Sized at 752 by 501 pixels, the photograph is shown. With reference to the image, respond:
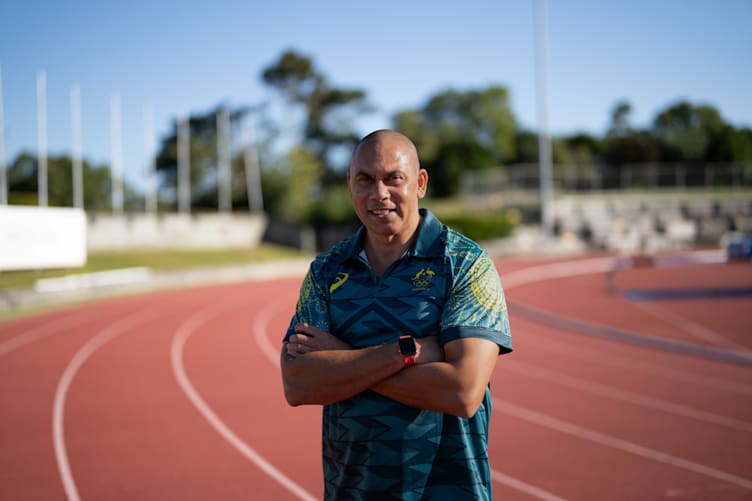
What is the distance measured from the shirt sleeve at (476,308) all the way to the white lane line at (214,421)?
3.48 metres

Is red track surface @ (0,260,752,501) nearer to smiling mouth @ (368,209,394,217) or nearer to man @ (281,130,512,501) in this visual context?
man @ (281,130,512,501)

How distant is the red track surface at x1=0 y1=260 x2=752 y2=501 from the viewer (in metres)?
5.43

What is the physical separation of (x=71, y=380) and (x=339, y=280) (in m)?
8.46

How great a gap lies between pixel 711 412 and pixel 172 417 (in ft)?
20.1

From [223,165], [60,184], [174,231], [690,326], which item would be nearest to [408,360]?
[690,326]

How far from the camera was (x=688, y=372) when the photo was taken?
902cm

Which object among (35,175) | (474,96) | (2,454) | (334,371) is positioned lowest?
(2,454)

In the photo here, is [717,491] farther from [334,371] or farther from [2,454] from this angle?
[2,454]

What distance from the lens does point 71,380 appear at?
938 centimetres

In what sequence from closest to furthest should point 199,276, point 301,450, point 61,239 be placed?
1. point 301,450
2. point 61,239
3. point 199,276

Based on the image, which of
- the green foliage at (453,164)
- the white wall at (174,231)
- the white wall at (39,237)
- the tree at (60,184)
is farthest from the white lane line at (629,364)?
the green foliage at (453,164)

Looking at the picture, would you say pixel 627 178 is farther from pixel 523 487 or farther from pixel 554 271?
pixel 523 487

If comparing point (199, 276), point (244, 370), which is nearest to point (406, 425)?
point (244, 370)

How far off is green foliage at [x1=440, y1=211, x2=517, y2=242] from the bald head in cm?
3143
